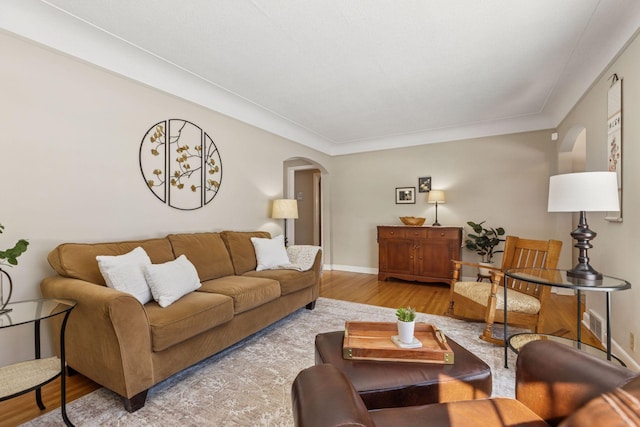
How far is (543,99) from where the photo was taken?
3.66 meters

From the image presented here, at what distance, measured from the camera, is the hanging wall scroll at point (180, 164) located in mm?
2842

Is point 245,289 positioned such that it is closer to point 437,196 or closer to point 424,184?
point 437,196

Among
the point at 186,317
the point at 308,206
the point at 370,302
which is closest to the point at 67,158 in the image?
the point at 186,317

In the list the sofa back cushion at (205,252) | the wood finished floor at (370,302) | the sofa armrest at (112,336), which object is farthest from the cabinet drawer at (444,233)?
the sofa armrest at (112,336)

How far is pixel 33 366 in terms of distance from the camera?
1544 mm

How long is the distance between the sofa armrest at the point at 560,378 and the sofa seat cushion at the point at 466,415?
0.06m

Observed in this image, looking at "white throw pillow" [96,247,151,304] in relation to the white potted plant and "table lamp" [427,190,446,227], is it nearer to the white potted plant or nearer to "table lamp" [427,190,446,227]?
the white potted plant

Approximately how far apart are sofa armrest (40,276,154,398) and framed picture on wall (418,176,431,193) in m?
4.58

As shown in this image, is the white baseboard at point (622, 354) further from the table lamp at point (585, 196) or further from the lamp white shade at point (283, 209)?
the lamp white shade at point (283, 209)

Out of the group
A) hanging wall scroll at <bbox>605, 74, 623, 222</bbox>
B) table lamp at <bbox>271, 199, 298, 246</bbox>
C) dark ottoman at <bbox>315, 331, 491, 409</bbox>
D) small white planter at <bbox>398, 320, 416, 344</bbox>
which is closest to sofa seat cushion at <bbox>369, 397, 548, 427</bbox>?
dark ottoman at <bbox>315, 331, 491, 409</bbox>

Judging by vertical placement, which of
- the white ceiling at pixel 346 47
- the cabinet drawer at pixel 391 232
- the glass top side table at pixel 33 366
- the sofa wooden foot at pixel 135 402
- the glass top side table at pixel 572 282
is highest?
the white ceiling at pixel 346 47

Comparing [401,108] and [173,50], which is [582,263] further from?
[173,50]

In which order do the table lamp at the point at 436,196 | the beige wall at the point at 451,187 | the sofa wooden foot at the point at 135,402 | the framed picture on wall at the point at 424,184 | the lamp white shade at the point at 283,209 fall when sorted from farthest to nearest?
1. the framed picture on wall at the point at 424,184
2. the table lamp at the point at 436,196
3. the beige wall at the point at 451,187
4. the lamp white shade at the point at 283,209
5. the sofa wooden foot at the point at 135,402

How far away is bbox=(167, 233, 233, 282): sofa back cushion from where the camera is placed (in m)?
2.79
